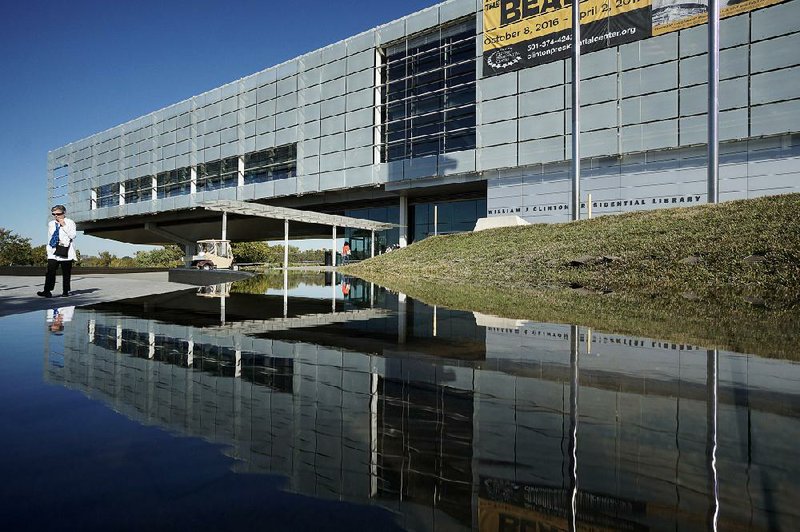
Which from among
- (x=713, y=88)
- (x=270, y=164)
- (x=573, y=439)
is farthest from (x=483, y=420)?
(x=270, y=164)

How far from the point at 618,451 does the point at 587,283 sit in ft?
37.1

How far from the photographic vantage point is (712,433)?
7.20 feet

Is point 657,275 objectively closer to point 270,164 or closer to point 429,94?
point 429,94

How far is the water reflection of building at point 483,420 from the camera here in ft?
5.26

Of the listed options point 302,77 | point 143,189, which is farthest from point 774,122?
point 143,189

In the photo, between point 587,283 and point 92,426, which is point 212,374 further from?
point 587,283

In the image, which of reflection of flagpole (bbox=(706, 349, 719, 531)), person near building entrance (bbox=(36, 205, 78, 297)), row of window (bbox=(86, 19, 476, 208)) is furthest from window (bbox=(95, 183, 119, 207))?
reflection of flagpole (bbox=(706, 349, 719, 531))

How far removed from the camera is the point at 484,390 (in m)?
2.97

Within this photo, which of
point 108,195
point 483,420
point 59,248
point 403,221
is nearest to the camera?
point 483,420

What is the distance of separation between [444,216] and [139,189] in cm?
4350

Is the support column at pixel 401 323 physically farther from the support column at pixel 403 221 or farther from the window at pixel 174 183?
the window at pixel 174 183

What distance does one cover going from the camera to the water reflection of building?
1604 mm

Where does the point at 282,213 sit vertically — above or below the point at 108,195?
below

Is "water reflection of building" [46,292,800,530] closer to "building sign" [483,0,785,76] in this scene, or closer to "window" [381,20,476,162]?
"building sign" [483,0,785,76]
